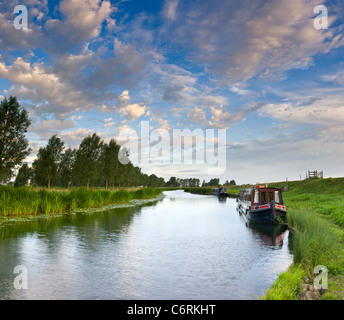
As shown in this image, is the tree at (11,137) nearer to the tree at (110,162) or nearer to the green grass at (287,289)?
the tree at (110,162)

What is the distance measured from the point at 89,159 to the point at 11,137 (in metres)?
21.5

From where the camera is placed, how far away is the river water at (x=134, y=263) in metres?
8.10

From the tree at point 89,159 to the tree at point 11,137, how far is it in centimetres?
1948

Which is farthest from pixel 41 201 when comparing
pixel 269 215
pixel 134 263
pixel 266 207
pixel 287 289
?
pixel 287 289

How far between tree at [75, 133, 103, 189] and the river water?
37.8 meters

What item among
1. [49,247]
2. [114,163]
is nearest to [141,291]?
[49,247]

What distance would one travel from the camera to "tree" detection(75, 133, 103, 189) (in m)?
55.8

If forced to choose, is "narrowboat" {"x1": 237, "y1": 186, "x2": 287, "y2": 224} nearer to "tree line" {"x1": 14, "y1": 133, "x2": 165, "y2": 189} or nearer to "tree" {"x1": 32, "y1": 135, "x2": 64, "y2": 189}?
"tree line" {"x1": 14, "y1": 133, "x2": 165, "y2": 189}

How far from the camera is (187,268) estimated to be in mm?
10516

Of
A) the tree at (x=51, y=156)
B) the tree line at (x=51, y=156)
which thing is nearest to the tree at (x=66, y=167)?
the tree line at (x=51, y=156)

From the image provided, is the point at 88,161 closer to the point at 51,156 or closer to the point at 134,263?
the point at 51,156
